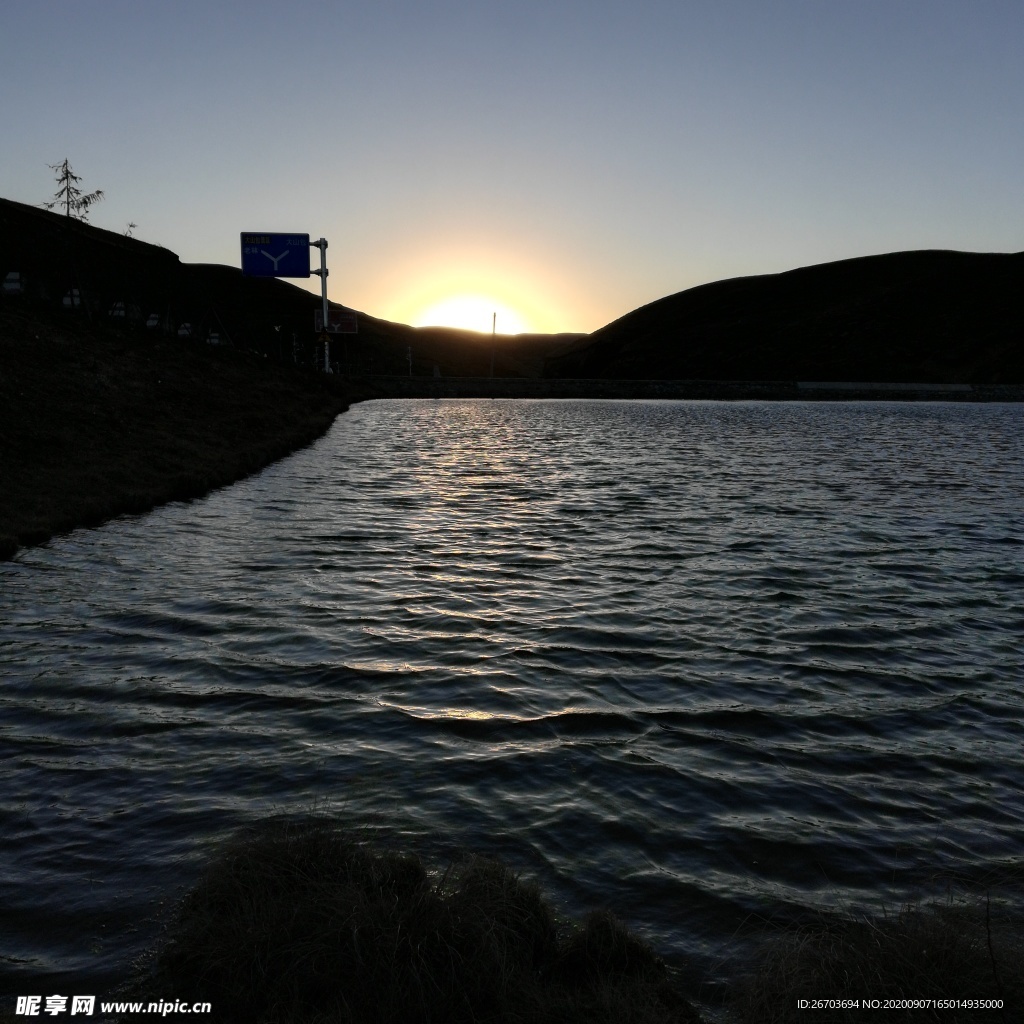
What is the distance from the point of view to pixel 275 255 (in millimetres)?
A: 79312

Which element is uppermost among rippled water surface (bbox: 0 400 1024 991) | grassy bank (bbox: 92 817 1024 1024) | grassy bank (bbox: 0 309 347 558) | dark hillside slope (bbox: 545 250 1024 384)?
dark hillside slope (bbox: 545 250 1024 384)

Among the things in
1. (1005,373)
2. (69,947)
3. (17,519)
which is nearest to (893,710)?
(69,947)

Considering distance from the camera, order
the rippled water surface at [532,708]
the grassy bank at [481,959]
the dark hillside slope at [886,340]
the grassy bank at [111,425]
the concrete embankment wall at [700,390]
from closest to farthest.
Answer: the grassy bank at [481,959] < the rippled water surface at [532,708] < the grassy bank at [111,425] < the concrete embankment wall at [700,390] < the dark hillside slope at [886,340]

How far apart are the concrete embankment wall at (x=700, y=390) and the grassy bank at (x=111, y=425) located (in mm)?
73745

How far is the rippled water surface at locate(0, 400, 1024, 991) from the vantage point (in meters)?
5.69

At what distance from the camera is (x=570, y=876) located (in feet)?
18.3

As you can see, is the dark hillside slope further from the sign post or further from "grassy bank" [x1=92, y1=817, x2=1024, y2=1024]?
"grassy bank" [x1=92, y1=817, x2=1024, y2=1024]

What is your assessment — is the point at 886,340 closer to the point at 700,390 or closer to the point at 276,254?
the point at 700,390

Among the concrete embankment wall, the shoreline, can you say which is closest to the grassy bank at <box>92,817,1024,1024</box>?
the shoreline

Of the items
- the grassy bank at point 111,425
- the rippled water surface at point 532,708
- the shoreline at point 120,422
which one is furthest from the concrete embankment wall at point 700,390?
the rippled water surface at point 532,708

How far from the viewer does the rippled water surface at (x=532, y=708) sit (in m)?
5.69

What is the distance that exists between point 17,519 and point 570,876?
1501cm

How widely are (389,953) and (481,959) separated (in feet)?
1.47

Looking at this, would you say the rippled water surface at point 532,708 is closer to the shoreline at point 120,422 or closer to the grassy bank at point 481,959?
the grassy bank at point 481,959
